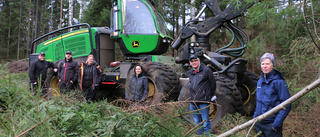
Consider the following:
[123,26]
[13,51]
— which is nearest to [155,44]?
[123,26]

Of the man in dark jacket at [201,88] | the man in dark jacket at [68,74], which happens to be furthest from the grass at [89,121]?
the man in dark jacket at [68,74]

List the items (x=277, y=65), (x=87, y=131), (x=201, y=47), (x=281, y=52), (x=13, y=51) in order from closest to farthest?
(x=87, y=131) → (x=201, y=47) → (x=277, y=65) → (x=281, y=52) → (x=13, y=51)

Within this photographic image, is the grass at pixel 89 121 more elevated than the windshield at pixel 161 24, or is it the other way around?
the windshield at pixel 161 24

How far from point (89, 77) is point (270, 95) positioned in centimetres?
447

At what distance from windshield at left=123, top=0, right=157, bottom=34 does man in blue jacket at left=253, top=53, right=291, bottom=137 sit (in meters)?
4.32

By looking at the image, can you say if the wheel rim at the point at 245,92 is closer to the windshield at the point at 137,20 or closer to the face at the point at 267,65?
the windshield at the point at 137,20

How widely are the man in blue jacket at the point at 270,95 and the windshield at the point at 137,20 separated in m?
4.32

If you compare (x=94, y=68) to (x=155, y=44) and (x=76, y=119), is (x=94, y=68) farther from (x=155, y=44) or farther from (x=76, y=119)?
(x=76, y=119)

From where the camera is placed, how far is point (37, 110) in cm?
181

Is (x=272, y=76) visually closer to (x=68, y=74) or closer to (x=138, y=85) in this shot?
(x=138, y=85)

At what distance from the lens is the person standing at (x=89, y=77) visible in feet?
19.8

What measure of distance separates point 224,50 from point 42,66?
5.03 m

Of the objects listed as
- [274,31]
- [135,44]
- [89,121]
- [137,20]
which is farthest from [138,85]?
[274,31]

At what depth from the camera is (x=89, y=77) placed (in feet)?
19.9
